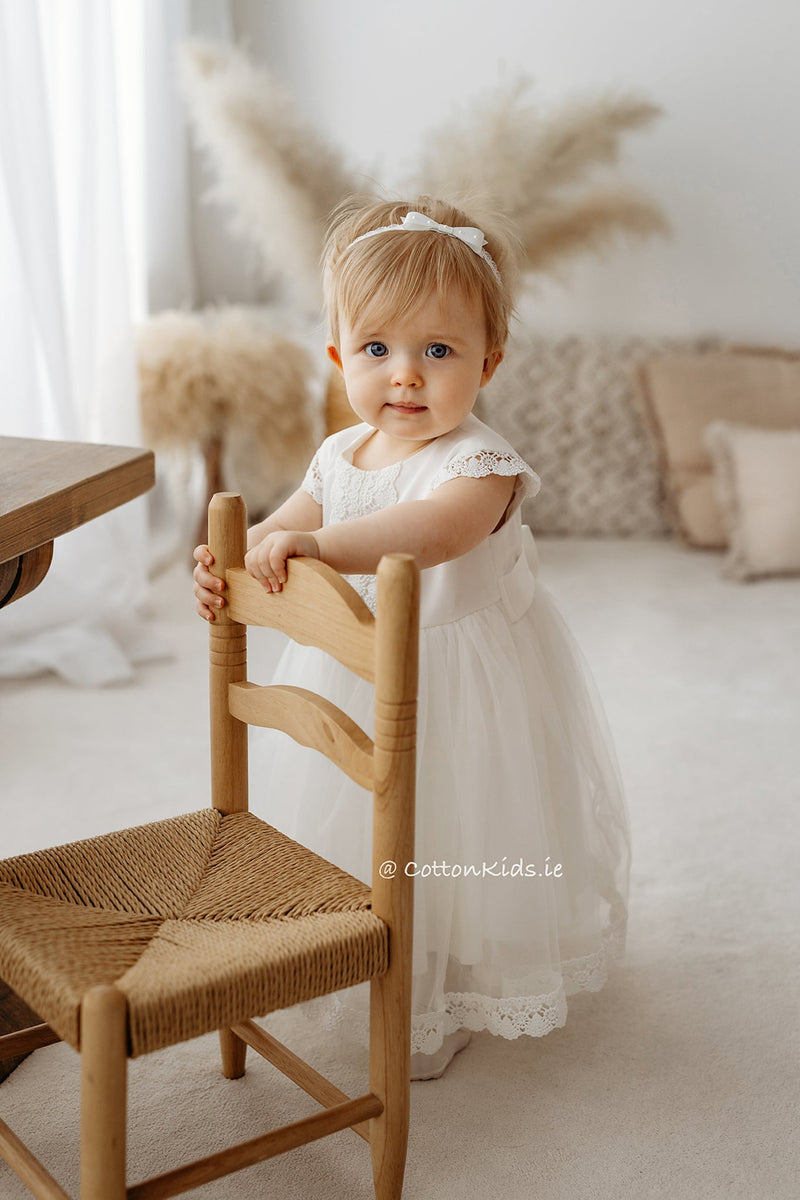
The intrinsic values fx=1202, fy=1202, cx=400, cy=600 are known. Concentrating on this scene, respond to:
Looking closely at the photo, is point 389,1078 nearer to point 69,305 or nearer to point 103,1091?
point 103,1091

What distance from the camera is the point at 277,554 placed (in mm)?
1068

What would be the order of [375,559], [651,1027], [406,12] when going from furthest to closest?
1. [406,12]
2. [651,1027]
3. [375,559]

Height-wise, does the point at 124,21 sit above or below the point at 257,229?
above

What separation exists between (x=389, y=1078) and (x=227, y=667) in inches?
16.5

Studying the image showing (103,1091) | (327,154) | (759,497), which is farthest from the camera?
(759,497)

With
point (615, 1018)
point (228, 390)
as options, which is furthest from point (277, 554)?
point (228, 390)

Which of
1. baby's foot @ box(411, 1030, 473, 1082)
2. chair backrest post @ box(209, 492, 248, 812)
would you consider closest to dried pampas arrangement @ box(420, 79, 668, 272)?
chair backrest post @ box(209, 492, 248, 812)

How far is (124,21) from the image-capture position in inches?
→ 123

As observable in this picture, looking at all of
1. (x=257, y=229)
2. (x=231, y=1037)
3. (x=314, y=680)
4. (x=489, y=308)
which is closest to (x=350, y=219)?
(x=489, y=308)

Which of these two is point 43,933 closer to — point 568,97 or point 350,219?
point 350,219

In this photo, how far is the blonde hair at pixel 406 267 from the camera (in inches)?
46.3

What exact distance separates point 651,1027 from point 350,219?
100cm

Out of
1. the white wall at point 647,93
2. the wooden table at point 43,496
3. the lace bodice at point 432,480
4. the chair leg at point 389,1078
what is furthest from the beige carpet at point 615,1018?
the white wall at point 647,93

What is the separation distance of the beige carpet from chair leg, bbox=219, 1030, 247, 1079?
2cm
